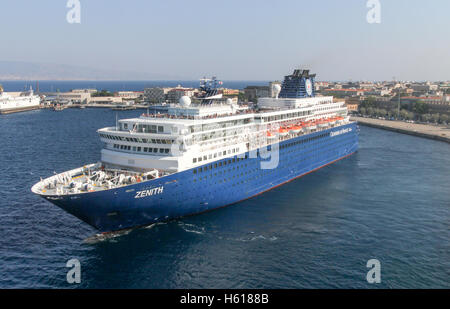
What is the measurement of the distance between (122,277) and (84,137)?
177ft

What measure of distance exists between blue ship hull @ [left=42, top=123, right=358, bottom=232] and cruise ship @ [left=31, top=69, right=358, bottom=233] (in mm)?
55

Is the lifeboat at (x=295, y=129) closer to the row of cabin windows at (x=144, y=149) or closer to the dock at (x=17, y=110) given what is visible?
the row of cabin windows at (x=144, y=149)

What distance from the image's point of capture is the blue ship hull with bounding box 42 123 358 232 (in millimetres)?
25203

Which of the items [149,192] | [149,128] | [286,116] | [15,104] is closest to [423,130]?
[286,116]

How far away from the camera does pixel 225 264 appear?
931 inches

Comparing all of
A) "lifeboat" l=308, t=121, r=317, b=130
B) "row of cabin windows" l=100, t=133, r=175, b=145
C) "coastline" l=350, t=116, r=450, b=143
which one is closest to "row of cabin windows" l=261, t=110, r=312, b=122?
"lifeboat" l=308, t=121, r=317, b=130

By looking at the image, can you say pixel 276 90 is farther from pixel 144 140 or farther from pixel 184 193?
pixel 184 193

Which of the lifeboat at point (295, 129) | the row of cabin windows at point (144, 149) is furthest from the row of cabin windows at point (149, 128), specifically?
the lifeboat at point (295, 129)

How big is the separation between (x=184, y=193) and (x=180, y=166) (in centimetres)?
217

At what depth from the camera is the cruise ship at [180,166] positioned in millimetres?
25969

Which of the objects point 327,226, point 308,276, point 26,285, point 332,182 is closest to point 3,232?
point 26,285

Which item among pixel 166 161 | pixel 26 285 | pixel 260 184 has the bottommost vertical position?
pixel 26 285

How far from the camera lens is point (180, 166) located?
2833 cm

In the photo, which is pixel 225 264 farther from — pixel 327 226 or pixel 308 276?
pixel 327 226
